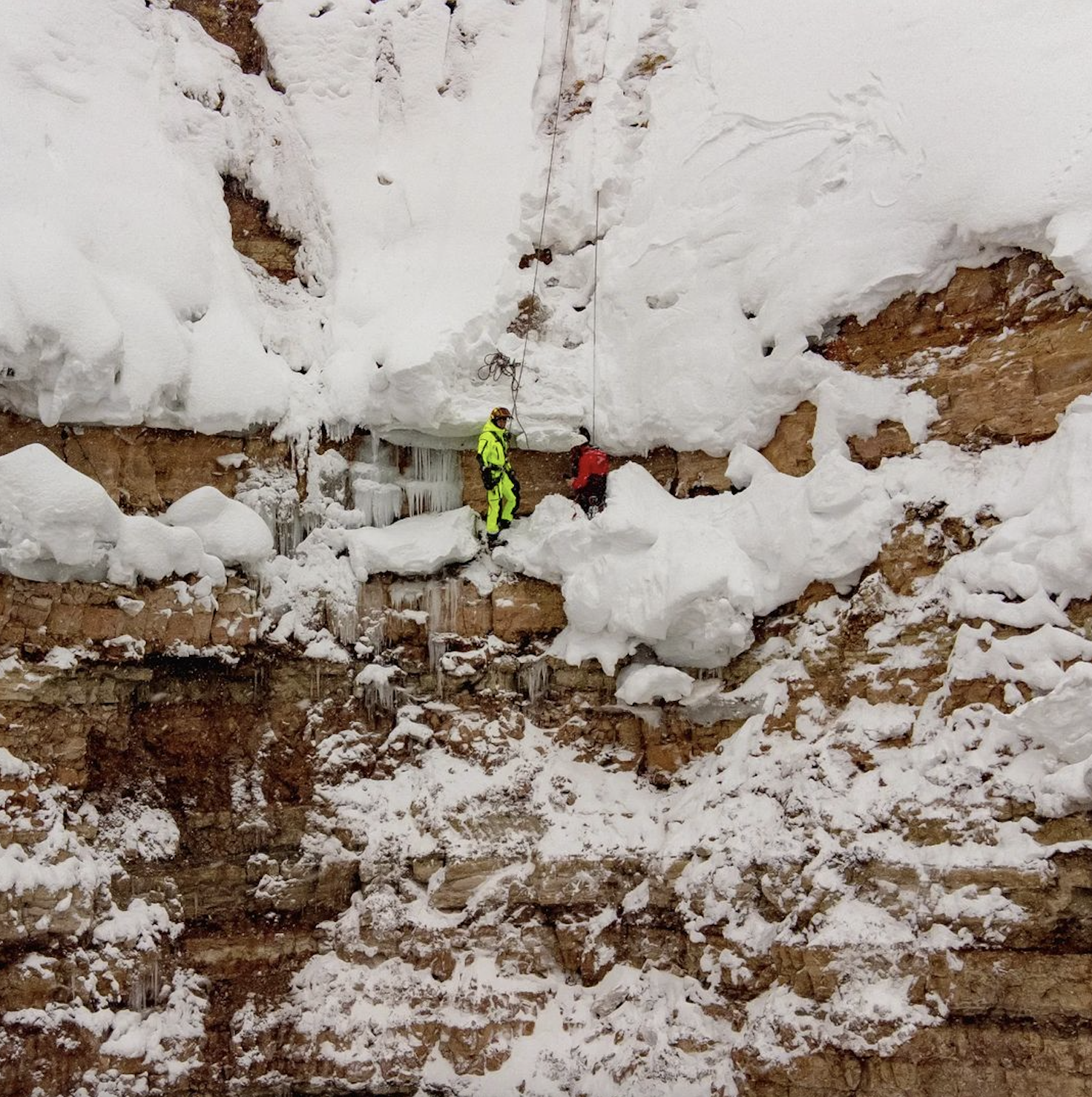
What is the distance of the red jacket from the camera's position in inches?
327

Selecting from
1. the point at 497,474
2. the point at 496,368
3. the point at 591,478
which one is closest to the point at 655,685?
the point at 591,478

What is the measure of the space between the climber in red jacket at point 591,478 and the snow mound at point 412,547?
44.0 inches

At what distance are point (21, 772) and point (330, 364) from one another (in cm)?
451

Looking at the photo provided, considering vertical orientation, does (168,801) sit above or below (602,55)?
below

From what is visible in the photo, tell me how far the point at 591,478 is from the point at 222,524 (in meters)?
3.36

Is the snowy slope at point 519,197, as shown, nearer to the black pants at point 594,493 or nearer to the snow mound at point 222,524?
the black pants at point 594,493

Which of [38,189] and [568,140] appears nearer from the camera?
[38,189]

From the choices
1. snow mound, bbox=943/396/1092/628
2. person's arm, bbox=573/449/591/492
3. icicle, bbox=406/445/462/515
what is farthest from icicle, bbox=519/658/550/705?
snow mound, bbox=943/396/1092/628

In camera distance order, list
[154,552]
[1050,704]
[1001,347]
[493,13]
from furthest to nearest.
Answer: [493,13]
[154,552]
[1001,347]
[1050,704]

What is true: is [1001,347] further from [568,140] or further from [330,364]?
[330,364]

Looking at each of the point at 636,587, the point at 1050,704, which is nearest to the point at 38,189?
the point at 636,587

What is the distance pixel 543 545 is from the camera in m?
8.48

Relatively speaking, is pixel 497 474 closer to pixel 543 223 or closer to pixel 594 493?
pixel 594 493

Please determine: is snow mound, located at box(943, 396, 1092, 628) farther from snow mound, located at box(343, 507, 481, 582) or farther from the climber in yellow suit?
snow mound, located at box(343, 507, 481, 582)
